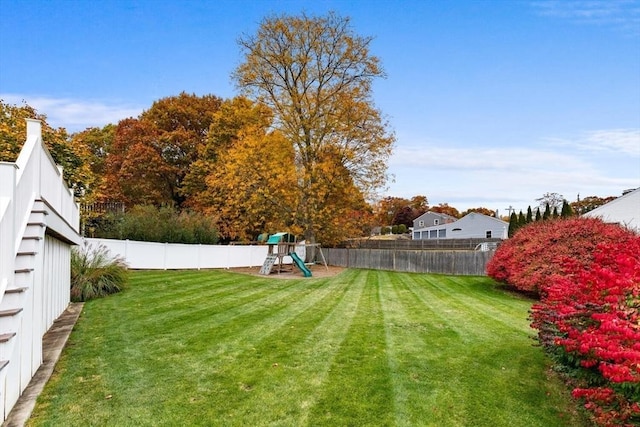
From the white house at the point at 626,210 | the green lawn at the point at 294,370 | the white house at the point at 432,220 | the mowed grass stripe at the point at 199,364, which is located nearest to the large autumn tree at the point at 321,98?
the white house at the point at 626,210

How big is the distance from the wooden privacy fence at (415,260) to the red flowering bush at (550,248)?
6.23m

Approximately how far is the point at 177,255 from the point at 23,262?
532 inches

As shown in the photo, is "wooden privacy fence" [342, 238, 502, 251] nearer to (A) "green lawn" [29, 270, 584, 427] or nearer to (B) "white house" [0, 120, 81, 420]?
(A) "green lawn" [29, 270, 584, 427]

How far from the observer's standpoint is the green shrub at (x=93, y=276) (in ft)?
29.7

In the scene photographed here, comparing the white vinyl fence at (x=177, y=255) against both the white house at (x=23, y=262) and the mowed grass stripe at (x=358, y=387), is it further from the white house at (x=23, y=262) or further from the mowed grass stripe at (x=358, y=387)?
the mowed grass stripe at (x=358, y=387)

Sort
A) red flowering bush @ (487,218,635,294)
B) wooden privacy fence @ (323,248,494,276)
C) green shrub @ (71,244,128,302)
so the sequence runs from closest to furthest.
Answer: green shrub @ (71,244,128,302) < red flowering bush @ (487,218,635,294) < wooden privacy fence @ (323,248,494,276)

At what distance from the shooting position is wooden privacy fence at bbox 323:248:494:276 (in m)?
21.2

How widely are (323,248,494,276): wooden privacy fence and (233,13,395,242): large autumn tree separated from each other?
11.9 ft

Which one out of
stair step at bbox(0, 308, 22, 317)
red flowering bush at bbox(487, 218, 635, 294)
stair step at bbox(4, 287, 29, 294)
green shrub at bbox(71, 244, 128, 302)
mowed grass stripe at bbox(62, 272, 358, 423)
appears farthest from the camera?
red flowering bush at bbox(487, 218, 635, 294)

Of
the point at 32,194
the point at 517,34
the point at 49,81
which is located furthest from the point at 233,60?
the point at 32,194

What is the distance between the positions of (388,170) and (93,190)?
14931 mm

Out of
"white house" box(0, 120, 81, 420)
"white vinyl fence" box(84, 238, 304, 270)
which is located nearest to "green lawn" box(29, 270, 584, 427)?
"white house" box(0, 120, 81, 420)

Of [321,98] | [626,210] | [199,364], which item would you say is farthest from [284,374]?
[626,210]

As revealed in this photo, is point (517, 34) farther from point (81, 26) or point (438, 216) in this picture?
point (438, 216)
